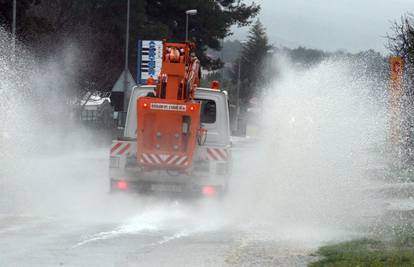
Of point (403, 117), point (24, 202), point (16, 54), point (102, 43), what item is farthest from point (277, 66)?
point (24, 202)

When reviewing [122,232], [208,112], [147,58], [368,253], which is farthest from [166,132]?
[147,58]

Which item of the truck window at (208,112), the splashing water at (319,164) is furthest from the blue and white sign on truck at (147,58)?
the truck window at (208,112)

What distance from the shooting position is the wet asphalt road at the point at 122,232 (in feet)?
36.5

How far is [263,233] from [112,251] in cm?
303

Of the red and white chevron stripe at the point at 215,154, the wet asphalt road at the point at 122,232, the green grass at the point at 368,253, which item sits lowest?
the wet asphalt road at the point at 122,232

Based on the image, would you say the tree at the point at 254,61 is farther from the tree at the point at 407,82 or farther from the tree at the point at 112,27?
the tree at the point at 407,82

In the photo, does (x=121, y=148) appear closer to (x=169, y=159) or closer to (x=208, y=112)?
(x=169, y=159)

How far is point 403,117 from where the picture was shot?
86.1ft

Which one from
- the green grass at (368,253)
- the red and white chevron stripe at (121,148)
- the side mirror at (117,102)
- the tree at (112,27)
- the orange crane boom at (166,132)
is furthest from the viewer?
the tree at (112,27)

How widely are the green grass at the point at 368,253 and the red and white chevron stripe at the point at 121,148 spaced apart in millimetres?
4936

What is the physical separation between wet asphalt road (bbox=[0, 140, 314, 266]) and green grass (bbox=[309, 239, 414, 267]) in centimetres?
28

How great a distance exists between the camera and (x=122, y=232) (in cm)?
1333

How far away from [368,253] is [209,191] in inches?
195

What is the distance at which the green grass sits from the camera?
11.0 meters
